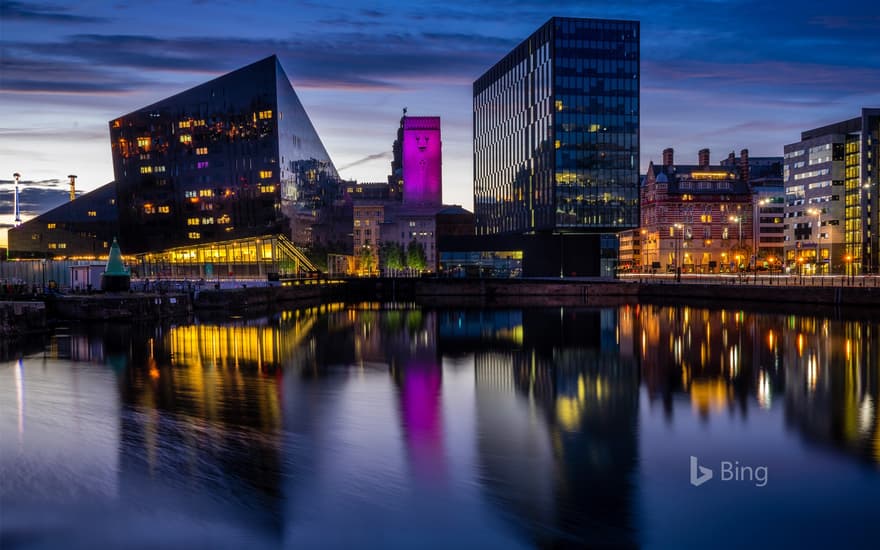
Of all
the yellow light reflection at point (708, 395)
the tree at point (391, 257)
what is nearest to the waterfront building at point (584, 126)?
the yellow light reflection at point (708, 395)

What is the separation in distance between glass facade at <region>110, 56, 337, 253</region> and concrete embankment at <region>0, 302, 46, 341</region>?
1595 inches

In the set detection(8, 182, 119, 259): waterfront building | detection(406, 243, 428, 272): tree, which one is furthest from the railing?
detection(406, 243, 428, 272): tree

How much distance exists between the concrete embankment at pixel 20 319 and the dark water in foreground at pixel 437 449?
20.0 feet

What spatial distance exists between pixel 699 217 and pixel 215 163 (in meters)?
108

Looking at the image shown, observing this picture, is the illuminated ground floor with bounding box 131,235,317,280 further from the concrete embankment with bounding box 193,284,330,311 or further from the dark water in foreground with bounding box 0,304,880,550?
the dark water in foreground with bounding box 0,304,880,550

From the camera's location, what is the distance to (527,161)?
105 metres

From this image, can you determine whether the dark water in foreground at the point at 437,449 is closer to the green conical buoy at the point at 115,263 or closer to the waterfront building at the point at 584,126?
the green conical buoy at the point at 115,263

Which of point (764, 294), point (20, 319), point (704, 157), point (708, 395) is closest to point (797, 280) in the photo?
point (764, 294)

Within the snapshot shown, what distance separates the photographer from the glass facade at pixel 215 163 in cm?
8356

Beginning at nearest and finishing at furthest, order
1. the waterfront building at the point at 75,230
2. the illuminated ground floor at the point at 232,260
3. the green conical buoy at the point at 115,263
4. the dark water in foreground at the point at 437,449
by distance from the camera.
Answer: the dark water in foreground at the point at 437,449 < the green conical buoy at the point at 115,263 < the illuminated ground floor at the point at 232,260 < the waterfront building at the point at 75,230

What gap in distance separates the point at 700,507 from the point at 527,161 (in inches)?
3685

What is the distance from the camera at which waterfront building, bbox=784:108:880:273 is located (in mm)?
133000

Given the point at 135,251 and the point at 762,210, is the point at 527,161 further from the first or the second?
the point at 762,210

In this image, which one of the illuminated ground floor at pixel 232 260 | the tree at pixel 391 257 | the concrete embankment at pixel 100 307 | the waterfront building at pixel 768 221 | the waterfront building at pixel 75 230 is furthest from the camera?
the tree at pixel 391 257
